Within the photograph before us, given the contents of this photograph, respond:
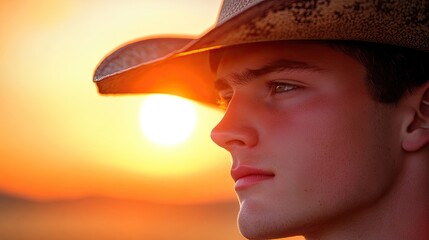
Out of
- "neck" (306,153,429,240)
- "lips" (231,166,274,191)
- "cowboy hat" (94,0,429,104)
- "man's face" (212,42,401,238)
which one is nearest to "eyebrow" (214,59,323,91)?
"man's face" (212,42,401,238)

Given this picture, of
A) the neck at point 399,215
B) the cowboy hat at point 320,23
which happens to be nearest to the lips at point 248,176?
the neck at point 399,215

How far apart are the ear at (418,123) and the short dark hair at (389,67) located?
0.09ft

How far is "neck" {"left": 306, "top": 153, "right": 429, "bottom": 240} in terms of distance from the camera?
2.73m

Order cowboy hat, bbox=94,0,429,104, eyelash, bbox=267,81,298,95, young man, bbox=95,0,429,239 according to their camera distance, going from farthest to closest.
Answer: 1. eyelash, bbox=267,81,298,95
2. young man, bbox=95,0,429,239
3. cowboy hat, bbox=94,0,429,104

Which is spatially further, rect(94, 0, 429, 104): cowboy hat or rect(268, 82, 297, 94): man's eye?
rect(268, 82, 297, 94): man's eye

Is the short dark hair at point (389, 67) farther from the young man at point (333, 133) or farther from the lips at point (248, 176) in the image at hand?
the lips at point (248, 176)

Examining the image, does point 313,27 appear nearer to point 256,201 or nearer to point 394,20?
point 394,20

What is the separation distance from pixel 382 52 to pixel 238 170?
0.54m

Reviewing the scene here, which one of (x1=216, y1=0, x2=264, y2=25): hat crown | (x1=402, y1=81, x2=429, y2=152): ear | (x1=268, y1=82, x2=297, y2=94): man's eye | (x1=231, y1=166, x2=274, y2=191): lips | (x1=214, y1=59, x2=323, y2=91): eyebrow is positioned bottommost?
(x1=231, y1=166, x2=274, y2=191): lips

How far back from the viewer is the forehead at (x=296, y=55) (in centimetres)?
274

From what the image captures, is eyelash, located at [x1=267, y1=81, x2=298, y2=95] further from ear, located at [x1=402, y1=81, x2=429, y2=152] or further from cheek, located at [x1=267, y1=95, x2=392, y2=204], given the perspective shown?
ear, located at [x1=402, y1=81, x2=429, y2=152]

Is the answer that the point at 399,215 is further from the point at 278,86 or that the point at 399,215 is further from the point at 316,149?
the point at 278,86

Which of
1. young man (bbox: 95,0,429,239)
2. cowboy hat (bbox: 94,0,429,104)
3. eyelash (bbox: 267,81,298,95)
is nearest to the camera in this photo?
cowboy hat (bbox: 94,0,429,104)

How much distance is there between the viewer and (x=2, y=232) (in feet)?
100
